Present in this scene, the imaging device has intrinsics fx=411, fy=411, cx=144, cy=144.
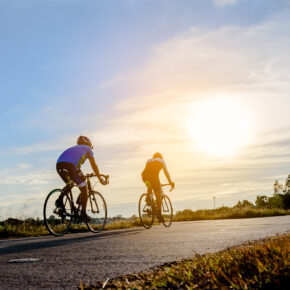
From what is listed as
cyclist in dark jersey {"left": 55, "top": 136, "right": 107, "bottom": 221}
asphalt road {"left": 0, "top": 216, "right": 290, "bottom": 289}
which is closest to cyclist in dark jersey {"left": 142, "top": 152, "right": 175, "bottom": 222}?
cyclist in dark jersey {"left": 55, "top": 136, "right": 107, "bottom": 221}

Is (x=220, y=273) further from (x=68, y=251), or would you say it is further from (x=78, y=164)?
(x=78, y=164)

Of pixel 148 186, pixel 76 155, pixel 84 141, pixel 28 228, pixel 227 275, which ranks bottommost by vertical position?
pixel 227 275

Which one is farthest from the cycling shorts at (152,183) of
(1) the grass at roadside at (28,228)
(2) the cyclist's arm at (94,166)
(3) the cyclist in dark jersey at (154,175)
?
(2) the cyclist's arm at (94,166)

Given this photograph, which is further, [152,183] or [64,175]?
[152,183]

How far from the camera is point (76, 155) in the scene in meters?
9.46

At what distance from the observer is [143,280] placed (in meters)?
3.96

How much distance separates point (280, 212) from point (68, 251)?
1861 cm

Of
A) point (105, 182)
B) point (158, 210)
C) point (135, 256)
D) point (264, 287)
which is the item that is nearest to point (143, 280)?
point (264, 287)

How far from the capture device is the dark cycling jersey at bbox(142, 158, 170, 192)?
13.0 metres

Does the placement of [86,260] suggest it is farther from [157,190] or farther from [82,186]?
[157,190]

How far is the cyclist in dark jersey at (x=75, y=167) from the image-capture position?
30.8 ft

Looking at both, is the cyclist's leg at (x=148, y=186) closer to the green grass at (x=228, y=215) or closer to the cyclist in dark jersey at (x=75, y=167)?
the cyclist in dark jersey at (x=75, y=167)

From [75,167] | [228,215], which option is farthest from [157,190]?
[228,215]

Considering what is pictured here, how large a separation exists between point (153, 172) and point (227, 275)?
9211 mm
